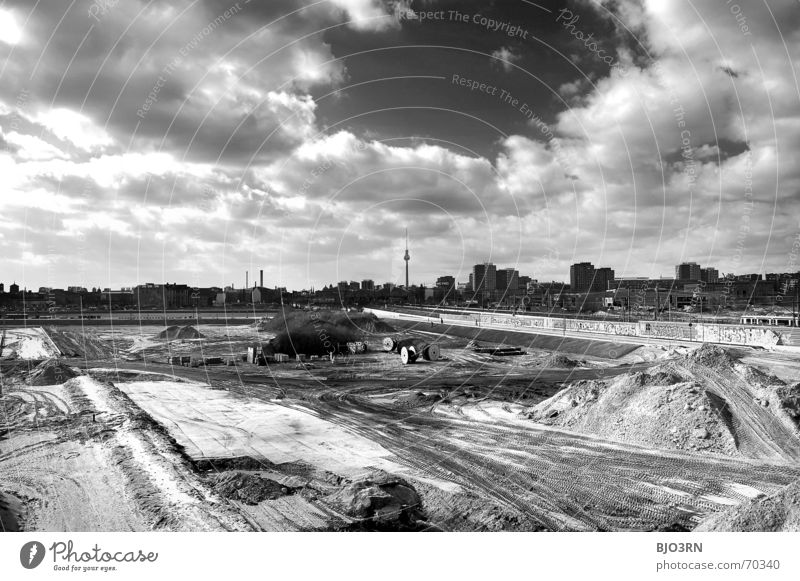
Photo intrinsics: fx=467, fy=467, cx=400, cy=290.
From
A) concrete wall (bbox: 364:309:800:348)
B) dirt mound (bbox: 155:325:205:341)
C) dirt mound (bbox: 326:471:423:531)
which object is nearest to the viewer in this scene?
dirt mound (bbox: 326:471:423:531)

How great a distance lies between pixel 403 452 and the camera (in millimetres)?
15570

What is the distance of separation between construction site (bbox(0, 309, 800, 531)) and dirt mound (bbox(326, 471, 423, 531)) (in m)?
0.05

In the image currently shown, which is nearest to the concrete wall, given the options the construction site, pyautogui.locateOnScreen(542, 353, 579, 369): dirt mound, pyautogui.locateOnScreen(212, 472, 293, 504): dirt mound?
the construction site

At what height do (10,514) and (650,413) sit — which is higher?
(650,413)

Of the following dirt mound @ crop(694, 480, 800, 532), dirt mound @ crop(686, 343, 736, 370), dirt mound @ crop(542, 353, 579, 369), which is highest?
dirt mound @ crop(686, 343, 736, 370)

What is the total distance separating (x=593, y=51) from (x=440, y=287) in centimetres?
13261

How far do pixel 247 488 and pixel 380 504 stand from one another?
3.69 meters

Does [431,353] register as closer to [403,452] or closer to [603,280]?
[403,452]

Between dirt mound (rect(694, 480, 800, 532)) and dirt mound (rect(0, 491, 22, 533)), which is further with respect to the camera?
dirt mound (rect(0, 491, 22, 533))

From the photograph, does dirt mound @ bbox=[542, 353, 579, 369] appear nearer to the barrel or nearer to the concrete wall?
the barrel

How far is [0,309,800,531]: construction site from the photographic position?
11.1 meters

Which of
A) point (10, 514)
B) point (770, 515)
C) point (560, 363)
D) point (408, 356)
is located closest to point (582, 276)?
point (560, 363)

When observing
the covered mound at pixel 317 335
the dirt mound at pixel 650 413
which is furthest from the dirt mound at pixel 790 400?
the covered mound at pixel 317 335

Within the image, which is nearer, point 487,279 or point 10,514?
point 10,514
